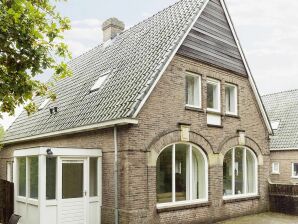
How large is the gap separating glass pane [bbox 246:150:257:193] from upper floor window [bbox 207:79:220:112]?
126 inches

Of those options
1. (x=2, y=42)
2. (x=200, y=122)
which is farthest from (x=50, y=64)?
(x=200, y=122)

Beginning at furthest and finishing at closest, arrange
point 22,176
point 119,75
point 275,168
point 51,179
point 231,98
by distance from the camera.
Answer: point 275,168
point 231,98
point 119,75
point 22,176
point 51,179

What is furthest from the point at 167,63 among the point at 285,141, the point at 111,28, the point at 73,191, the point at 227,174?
the point at 285,141

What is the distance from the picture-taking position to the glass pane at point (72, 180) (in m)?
12.4

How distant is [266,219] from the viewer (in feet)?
50.7

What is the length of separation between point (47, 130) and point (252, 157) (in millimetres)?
9318

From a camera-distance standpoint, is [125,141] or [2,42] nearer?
[2,42]

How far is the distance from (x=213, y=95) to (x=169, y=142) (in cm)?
368

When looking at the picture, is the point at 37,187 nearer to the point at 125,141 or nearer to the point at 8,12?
the point at 125,141

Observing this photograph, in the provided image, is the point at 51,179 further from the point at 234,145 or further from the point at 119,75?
the point at 234,145

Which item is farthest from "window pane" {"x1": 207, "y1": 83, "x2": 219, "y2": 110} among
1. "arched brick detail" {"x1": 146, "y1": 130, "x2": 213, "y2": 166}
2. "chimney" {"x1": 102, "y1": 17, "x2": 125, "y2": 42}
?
"chimney" {"x1": 102, "y1": 17, "x2": 125, "y2": 42}

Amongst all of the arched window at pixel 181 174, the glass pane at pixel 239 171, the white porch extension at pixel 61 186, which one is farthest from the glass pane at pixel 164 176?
the glass pane at pixel 239 171

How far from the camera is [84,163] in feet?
42.4

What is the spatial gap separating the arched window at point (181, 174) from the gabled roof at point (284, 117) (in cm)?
1423
